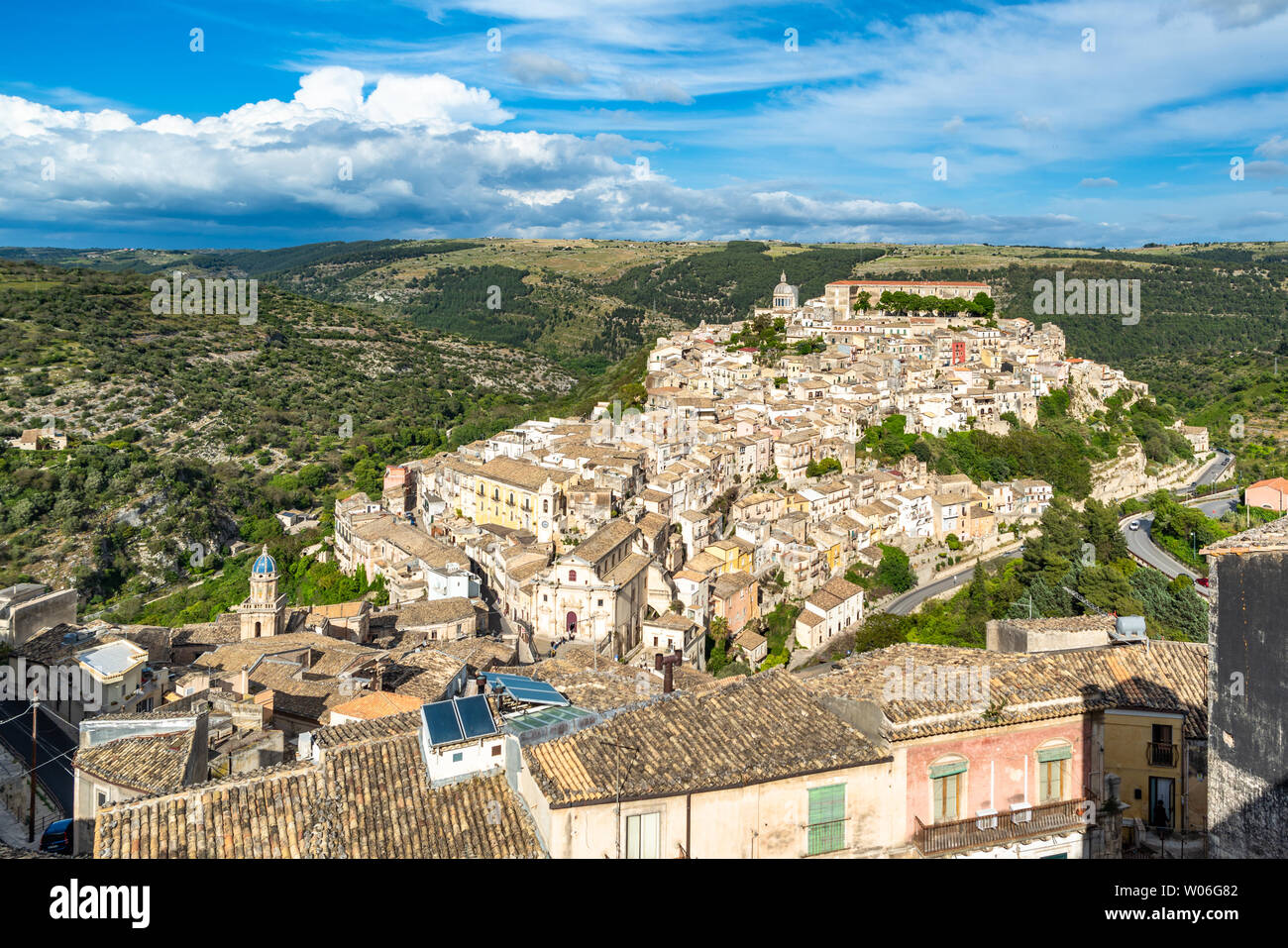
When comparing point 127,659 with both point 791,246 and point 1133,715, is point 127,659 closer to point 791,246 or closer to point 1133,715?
point 1133,715

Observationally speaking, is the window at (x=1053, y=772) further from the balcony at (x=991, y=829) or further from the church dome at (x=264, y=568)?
the church dome at (x=264, y=568)

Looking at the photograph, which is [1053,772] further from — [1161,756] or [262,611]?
[262,611]

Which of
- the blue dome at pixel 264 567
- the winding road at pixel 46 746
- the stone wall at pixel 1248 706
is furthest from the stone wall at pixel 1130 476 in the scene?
the winding road at pixel 46 746

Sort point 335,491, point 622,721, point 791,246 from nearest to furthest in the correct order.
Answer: point 622,721 → point 335,491 → point 791,246

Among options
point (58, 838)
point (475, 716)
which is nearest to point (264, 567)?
point (58, 838)

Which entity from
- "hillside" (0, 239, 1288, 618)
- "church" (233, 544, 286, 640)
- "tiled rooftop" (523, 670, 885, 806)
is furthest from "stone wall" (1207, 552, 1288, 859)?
"hillside" (0, 239, 1288, 618)
